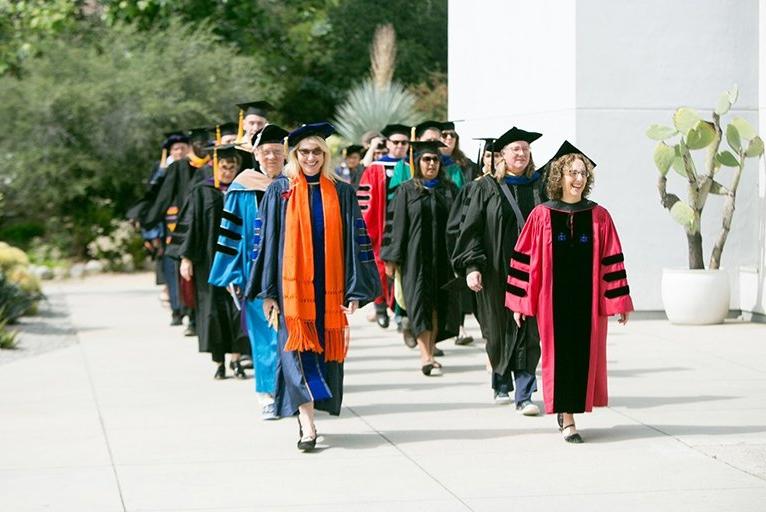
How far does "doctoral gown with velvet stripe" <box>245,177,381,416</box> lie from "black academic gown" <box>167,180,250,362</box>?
2.67 metres

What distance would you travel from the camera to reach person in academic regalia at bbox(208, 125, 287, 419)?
10336 mm

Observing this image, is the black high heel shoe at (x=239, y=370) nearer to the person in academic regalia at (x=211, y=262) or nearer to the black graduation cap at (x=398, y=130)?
the person in academic regalia at (x=211, y=262)

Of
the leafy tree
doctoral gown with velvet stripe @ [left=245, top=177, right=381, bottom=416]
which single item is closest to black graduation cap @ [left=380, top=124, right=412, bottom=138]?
doctoral gown with velvet stripe @ [left=245, top=177, right=381, bottom=416]

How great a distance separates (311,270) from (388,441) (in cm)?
113

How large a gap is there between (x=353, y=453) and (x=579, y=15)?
830 centimetres

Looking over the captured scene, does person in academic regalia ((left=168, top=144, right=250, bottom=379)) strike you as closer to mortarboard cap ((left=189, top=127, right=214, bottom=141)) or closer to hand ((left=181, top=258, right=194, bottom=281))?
hand ((left=181, top=258, right=194, bottom=281))

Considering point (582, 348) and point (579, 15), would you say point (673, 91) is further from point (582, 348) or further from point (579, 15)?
point (582, 348)

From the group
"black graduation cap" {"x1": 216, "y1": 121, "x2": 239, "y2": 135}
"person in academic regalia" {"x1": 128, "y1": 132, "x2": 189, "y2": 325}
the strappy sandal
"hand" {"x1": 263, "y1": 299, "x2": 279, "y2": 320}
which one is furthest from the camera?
"person in academic regalia" {"x1": 128, "y1": 132, "x2": 189, "y2": 325}

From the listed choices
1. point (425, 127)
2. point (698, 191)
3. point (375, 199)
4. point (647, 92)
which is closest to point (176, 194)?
point (375, 199)

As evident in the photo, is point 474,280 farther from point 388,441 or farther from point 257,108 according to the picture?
point 257,108

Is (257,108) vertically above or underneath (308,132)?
above

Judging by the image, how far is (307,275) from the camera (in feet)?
30.0

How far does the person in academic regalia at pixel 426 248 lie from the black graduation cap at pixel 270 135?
2.51 m

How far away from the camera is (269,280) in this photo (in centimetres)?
917
